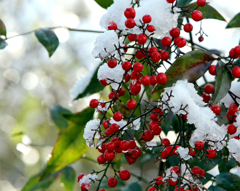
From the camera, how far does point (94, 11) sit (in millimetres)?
3146

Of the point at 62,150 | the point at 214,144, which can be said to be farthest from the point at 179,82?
the point at 62,150

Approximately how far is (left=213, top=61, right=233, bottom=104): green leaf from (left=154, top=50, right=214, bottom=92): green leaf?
1.3 inches

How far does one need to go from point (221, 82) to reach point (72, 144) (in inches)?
23.7

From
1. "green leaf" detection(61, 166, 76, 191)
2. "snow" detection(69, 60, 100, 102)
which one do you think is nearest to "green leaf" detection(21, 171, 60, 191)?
"green leaf" detection(61, 166, 76, 191)

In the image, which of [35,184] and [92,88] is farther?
[35,184]

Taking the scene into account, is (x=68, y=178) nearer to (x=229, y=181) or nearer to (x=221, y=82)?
(x=229, y=181)

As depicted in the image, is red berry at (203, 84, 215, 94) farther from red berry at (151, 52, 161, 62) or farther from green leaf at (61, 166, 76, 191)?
green leaf at (61, 166, 76, 191)

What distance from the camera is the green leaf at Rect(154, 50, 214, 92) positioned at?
516 mm

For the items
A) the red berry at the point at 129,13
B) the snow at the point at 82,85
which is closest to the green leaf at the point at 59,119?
the snow at the point at 82,85

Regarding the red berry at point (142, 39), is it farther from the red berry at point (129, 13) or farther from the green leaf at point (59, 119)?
the green leaf at point (59, 119)

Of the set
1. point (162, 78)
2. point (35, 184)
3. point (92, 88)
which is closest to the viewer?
point (162, 78)

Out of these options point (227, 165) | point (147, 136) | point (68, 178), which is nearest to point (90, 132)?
point (147, 136)

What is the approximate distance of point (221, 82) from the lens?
1.71 ft

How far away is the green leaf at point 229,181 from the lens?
1.96 ft
